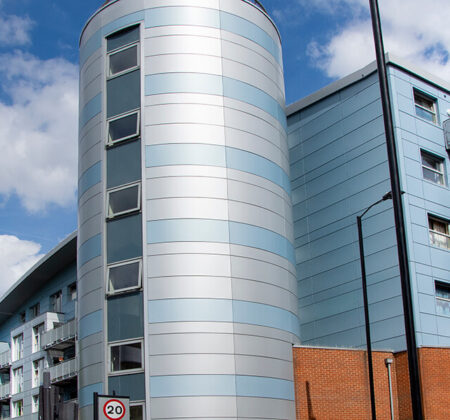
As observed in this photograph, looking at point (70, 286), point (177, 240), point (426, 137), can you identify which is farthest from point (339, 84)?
point (70, 286)

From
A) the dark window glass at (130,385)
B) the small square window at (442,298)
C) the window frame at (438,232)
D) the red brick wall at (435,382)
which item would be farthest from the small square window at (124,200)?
the small square window at (442,298)

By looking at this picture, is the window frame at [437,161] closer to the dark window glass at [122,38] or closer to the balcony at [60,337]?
the dark window glass at [122,38]

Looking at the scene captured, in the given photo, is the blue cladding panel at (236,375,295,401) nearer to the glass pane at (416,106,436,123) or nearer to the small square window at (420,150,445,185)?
the small square window at (420,150,445,185)

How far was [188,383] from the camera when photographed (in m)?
25.5

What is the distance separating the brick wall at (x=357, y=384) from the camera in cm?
2892

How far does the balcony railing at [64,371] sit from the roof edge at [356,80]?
62.6 feet

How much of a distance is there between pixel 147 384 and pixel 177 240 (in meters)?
5.25

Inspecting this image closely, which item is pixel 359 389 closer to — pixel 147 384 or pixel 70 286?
pixel 147 384

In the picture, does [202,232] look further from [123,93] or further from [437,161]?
[437,161]

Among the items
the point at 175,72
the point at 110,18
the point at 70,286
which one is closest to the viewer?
the point at 175,72

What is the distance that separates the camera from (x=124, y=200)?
28.8 metres

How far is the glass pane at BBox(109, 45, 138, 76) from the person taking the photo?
100.0 ft

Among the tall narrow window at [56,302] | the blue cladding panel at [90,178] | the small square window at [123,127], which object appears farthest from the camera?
the tall narrow window at [56,302]

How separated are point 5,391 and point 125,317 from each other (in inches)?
1287
